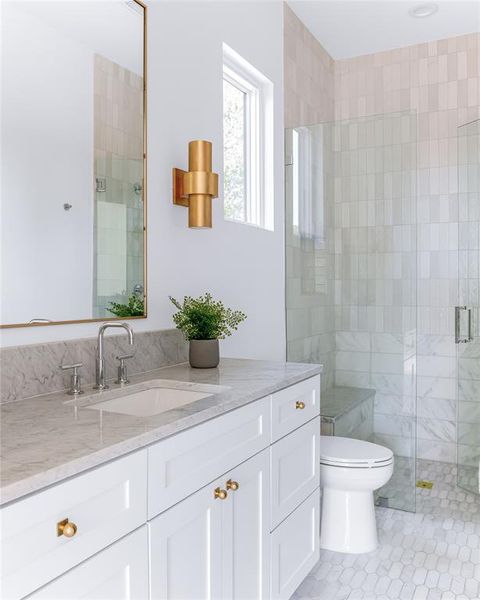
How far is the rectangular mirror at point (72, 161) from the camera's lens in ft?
4.49

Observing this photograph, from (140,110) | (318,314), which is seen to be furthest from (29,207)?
(318,314)

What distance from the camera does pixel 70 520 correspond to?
871mm

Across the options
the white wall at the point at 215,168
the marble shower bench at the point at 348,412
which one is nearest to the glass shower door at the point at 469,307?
the marble shower bench at the point at 348,412

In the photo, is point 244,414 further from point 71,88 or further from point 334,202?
point 334,202

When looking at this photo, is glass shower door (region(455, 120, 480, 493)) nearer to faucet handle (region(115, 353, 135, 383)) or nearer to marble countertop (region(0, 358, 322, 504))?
marble countertop (region(0, 358, 322, 504))

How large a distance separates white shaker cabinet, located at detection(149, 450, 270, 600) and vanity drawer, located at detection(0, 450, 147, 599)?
12 cm

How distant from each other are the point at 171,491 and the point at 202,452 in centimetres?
14

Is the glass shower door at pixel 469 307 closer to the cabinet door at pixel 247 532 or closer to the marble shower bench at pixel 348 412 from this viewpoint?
the marble shower bench at pixel 348 412

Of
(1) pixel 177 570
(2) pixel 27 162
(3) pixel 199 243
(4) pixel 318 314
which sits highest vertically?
(2) pixel 27 162

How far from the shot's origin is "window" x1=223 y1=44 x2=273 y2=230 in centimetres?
271

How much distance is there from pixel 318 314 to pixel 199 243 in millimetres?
1071

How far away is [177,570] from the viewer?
116 centimetres

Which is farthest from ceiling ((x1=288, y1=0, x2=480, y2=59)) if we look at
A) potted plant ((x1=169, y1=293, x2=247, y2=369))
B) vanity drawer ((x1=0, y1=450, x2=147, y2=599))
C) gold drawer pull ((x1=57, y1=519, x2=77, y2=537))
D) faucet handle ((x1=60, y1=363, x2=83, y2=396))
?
gold drawer pull ((x1=57, y1=519, x2=77, y2=537))

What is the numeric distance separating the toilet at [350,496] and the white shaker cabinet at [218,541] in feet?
2.51
